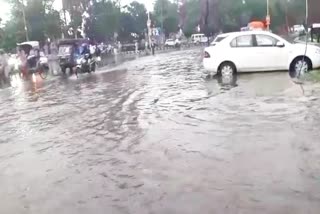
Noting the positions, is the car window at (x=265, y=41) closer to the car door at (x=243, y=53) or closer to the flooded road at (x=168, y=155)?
the car door at (x=243, y=53)

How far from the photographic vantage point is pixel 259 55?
57.1 ft

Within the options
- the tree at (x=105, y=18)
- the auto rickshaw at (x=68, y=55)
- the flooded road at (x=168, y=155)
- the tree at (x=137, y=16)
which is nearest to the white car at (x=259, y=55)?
the flooded road at (x=168, y=155)

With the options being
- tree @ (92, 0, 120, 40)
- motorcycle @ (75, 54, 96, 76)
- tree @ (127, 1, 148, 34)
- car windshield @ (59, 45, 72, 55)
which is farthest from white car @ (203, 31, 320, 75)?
tree @ (127, 1, 148, 34)

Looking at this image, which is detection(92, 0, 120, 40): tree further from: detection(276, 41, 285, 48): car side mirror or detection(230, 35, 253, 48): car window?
detection(276, 41, 285, 48): car side mirror

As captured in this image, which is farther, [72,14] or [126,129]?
[72,14]

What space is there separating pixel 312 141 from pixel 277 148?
0.62 metres

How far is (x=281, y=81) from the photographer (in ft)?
49.5

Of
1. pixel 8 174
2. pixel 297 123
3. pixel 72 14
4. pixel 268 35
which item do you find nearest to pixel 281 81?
pixel 268 35

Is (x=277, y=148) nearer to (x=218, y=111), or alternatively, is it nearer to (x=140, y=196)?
(x=140, y=196)

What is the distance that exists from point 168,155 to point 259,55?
1074cm

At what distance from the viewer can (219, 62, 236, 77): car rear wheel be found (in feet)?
58.6

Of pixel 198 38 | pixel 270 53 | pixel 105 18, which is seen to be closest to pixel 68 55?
pixel 270 53

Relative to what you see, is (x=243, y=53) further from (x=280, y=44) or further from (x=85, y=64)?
(x=85, y=64)

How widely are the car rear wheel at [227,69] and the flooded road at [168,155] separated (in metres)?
4.24
